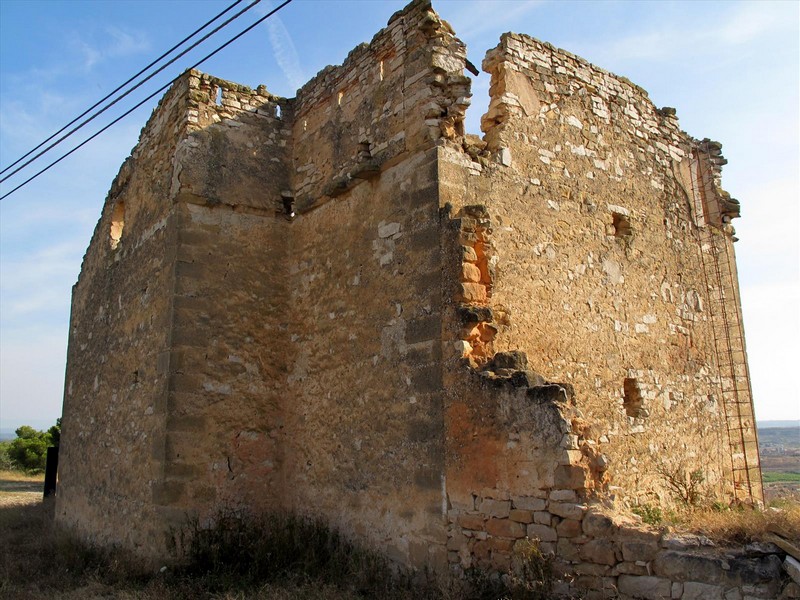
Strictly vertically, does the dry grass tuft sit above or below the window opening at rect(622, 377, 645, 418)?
→ below

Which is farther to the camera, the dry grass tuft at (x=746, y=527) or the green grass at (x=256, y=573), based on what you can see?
the green grass at (x=256, y=573)

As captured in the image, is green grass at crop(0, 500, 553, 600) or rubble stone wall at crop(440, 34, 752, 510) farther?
rubble stone wall at crop(440, 34, 752, 510)

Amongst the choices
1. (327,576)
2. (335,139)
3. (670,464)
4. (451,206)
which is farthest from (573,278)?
(327,576)

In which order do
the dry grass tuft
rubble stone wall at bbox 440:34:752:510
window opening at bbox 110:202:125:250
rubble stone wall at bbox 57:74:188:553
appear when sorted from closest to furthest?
1. the dry grass tuft
2. rubble stone wall at bbox 440:34:752:510
3. rubble stone wall at bbox 57:74:188:553
4. window opening at bbox 110:202:125:250

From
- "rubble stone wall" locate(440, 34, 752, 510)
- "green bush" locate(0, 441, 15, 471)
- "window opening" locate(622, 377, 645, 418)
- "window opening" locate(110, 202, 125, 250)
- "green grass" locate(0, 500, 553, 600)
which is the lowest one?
"green grass" locate(0, 500, 553, 600)

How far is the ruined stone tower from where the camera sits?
19.7ft

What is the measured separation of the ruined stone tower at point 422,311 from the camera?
19.7 feet

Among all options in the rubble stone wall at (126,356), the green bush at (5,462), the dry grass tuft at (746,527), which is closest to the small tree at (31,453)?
the green bush at (5,462)

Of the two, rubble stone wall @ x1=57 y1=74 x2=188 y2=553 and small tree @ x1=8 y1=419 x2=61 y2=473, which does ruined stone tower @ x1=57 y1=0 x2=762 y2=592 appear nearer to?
rubble stone wall @ x1=57 y1=74 x2=188 y2=553

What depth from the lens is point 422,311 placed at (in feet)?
21.1

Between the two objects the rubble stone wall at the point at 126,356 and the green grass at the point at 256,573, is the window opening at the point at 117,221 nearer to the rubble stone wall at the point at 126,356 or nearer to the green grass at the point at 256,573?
the rubble stone wall at the point at 126,356

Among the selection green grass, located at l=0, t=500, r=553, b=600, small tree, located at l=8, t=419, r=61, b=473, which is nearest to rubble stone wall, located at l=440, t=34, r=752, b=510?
green grass, located at l=0, t=500, r=553, b=600

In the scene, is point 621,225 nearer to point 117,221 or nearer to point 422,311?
point 422,311

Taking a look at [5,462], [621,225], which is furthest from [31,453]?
[621,225]
